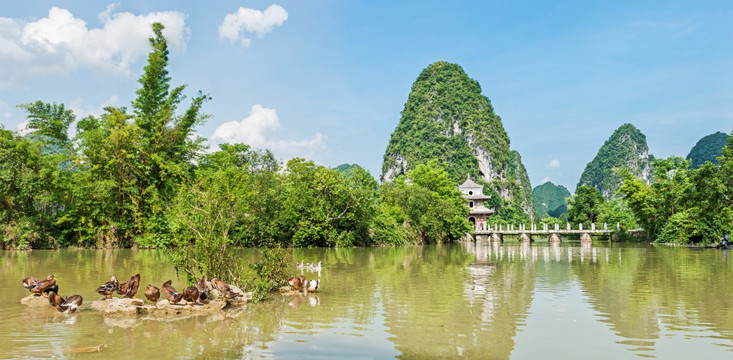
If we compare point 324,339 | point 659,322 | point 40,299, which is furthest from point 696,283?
point 40,299

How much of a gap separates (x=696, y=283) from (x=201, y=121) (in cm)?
3163

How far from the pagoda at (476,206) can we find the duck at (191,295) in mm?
57345

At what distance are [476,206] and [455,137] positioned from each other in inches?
1929

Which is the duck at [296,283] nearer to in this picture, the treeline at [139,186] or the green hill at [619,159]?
the treeline at [139,186]

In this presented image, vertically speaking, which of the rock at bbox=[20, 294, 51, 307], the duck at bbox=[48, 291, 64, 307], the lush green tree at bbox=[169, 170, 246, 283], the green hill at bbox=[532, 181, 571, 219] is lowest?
the rock at bbox=[20, 294, 51, 307]

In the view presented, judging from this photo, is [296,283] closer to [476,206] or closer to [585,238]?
[585,238]

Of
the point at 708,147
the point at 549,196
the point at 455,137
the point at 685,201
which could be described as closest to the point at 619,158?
the point at 708,147

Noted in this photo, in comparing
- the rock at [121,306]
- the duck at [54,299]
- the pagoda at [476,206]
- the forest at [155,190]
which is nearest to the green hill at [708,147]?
the pagoda at [476,206]

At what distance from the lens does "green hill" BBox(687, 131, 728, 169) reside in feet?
→ 375

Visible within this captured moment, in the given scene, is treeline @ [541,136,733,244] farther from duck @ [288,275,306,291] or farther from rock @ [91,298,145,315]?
rock @ [91,298,145,315]

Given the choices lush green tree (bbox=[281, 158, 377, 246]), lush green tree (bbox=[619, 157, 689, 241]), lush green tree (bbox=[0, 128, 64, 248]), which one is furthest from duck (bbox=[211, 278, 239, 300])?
lush green tree (bbox=[619, 157, 689, 241])

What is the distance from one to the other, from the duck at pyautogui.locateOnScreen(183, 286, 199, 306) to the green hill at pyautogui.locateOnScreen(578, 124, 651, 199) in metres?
125

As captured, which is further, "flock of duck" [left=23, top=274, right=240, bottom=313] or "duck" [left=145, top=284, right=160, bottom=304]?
"duck" [left=145, top=284, right=160, bottom=304]

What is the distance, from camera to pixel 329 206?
37625mm
